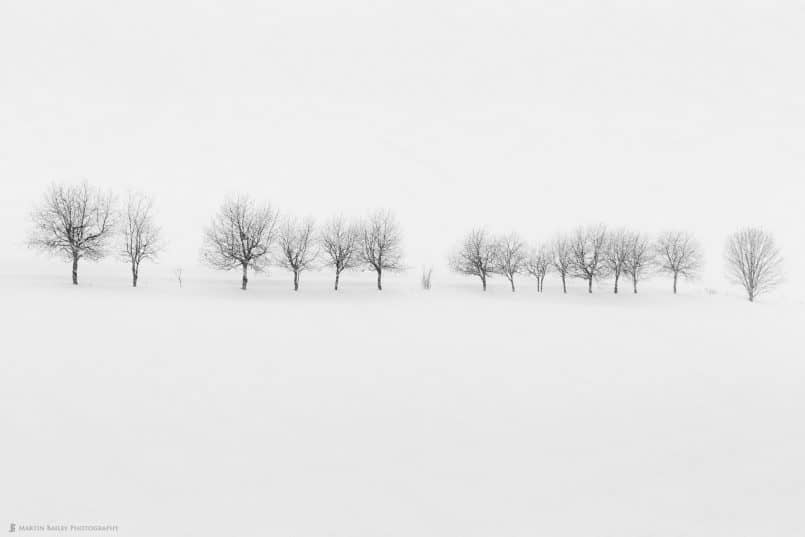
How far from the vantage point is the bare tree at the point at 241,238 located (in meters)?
32.6

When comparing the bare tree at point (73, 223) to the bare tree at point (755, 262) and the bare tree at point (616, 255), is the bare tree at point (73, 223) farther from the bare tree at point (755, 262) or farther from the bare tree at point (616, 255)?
the bare tree at point (755, 262)

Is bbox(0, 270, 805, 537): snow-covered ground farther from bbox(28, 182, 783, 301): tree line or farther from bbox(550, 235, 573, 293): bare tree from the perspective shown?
bbox(550, 235, 573, 293): bare tree

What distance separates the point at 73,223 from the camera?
29.3 metres

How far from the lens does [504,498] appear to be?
18.1ft

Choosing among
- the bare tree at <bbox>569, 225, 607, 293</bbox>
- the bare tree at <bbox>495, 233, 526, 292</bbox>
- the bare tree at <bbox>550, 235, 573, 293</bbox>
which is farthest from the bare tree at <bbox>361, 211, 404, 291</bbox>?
the bare tree at <bbox>569, 225, 607, 293</bbox>

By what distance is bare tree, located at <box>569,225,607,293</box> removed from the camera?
40.7 metres

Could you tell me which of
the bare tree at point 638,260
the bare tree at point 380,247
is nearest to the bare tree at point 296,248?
the bare tree at point 380,247

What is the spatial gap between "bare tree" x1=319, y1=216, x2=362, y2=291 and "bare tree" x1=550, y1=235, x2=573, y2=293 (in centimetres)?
2635

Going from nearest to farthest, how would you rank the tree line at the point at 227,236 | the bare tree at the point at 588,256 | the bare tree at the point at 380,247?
the tree line at the point at 227,236 → the bare tree at the point at 380,247 → the bare tree at the point at 588,256

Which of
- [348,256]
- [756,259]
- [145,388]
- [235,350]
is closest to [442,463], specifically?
[145,388]

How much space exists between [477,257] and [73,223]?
141 feet

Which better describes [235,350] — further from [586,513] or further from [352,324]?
[586,513]

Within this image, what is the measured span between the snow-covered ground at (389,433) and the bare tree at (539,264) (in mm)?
25011

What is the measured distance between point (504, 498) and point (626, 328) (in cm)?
1984
